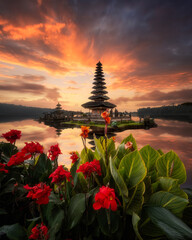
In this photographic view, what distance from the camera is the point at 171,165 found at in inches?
38.8

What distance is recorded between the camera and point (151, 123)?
20750 millimetres

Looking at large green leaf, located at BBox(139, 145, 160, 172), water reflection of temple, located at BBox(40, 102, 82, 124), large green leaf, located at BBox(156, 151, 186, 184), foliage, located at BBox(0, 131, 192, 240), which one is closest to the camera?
foliage, located at BBox(0, 131, 192, 240)

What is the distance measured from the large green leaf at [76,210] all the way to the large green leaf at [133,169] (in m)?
0.37

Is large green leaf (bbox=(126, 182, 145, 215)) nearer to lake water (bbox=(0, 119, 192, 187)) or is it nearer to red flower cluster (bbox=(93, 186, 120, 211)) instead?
red flower cluster (bbox=(93, 186, 120, 211))

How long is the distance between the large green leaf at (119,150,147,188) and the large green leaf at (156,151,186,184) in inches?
11.5

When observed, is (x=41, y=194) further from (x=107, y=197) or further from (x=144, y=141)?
(x=144, y=141)

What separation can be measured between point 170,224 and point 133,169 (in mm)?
333

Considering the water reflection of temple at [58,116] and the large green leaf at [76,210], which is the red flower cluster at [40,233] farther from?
the water reflection of temple at [58,116]

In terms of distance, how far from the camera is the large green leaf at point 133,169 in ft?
2.72

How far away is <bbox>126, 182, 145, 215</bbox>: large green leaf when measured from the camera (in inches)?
32.1

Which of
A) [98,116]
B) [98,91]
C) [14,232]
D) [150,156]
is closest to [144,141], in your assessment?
[150,156]

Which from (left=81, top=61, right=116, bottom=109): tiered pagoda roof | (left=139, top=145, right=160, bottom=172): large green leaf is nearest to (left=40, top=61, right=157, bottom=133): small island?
(left=81, top=61, right=116, bottom=109): tiered pagoda roof

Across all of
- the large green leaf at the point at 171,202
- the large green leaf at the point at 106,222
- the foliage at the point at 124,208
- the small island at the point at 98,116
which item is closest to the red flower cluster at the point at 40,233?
the foliage at the point at 124,208

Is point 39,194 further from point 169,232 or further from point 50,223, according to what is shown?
point 169,232
